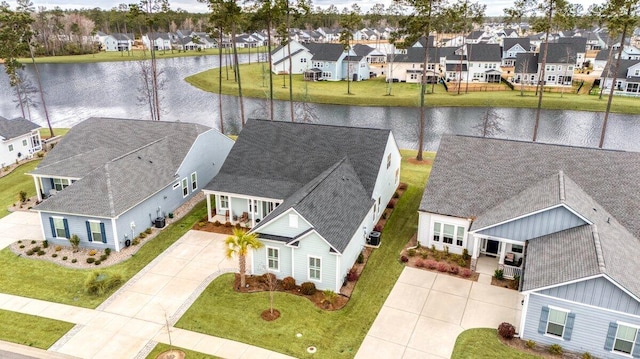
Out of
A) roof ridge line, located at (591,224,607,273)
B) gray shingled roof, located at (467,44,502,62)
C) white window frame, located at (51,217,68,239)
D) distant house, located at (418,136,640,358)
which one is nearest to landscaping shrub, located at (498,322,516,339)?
distant house, located at (418,136,640,358)

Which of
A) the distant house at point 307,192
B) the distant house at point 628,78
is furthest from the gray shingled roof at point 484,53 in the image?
the distant house at point 307,192

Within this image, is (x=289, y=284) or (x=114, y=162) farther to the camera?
(x=114, y=162)

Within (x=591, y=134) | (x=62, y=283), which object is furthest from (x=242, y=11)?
(x=591, y=134)

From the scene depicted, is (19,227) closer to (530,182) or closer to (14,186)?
(14,186)

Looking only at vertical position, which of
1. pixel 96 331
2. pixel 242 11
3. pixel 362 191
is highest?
pixel 242 11

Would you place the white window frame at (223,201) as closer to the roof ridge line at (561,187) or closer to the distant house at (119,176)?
the distant house at (119,176)

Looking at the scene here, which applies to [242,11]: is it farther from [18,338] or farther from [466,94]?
[466,94]

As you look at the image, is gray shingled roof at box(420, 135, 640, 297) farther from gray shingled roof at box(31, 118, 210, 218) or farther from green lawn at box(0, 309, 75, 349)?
green lawn at box(0, 309, 75, 349)

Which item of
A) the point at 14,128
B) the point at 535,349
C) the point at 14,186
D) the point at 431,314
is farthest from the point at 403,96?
the point at 535,349
